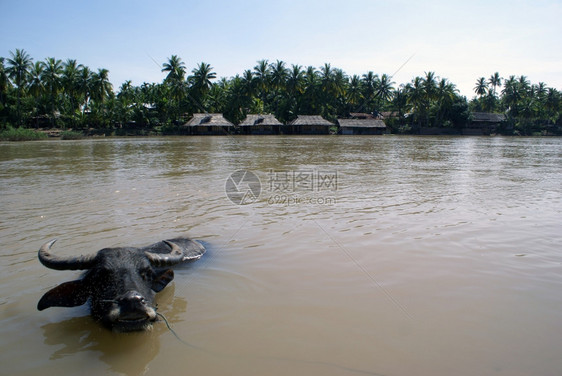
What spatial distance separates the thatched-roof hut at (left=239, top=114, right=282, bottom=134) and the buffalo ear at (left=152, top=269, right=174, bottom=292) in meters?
50.0

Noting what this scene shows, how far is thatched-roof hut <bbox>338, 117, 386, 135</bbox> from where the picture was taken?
183 ft

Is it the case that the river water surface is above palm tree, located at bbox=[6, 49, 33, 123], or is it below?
below

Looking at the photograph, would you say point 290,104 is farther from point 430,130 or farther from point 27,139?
point 27,139

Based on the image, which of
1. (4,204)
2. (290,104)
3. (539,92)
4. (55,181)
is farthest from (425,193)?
(539,92)

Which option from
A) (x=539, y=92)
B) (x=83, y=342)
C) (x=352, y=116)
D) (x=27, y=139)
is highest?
(x=539, y=92)

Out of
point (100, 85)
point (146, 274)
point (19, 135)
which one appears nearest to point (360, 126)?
point (100, 85)

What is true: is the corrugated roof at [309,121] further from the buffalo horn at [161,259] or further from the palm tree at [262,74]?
the buffalo horn at [161,259]

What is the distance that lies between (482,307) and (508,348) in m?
0.60

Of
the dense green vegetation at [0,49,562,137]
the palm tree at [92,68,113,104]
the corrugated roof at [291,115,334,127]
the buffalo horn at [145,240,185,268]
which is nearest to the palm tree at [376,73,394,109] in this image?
the dense green vegetation at [0,49,562,137]

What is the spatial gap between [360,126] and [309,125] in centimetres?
842

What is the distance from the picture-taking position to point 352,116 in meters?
62.9

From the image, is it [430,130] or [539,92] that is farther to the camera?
[539,92]

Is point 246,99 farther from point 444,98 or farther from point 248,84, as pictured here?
point 444,98

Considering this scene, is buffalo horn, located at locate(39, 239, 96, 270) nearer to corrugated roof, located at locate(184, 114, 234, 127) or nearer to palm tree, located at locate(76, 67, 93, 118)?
corrugated roof, located at locate(184, 114, 234, 127)
